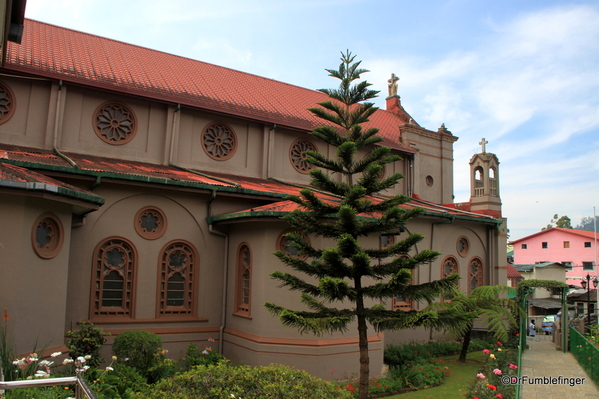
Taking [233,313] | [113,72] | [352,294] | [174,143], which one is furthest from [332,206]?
[113,72]

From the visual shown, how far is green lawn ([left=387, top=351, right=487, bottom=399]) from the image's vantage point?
11.6 meters

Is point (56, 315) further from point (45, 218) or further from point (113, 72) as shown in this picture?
point (113, 72)

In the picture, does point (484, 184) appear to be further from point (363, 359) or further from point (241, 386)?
point (241, 386)

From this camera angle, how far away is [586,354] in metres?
13.5

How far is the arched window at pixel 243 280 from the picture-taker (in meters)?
13.7

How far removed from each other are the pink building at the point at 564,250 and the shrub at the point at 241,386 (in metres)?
54.3

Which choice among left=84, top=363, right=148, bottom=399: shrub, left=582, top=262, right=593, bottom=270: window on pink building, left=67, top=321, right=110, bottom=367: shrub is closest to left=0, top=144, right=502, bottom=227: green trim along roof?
left=67, top=321, right=110, bottom=367: shrub

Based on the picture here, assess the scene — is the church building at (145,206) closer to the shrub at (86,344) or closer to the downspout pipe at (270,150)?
the downspout pipe at (270,150)

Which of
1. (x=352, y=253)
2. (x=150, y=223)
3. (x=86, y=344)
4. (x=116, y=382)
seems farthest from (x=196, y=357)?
(x=352, y=253)

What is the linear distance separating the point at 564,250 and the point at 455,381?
2032 inches

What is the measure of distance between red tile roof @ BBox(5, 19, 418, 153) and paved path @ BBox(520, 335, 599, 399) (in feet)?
30.4

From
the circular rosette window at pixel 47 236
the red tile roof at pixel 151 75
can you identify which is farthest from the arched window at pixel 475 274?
the circular rosette window at pixel 47 236

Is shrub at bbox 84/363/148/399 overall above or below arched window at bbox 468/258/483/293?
below

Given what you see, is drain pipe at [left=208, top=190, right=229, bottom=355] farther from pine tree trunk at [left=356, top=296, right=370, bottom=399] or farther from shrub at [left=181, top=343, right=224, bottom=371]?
pine tree trunk at [left=356, top=296, right=370, bottom=399]
